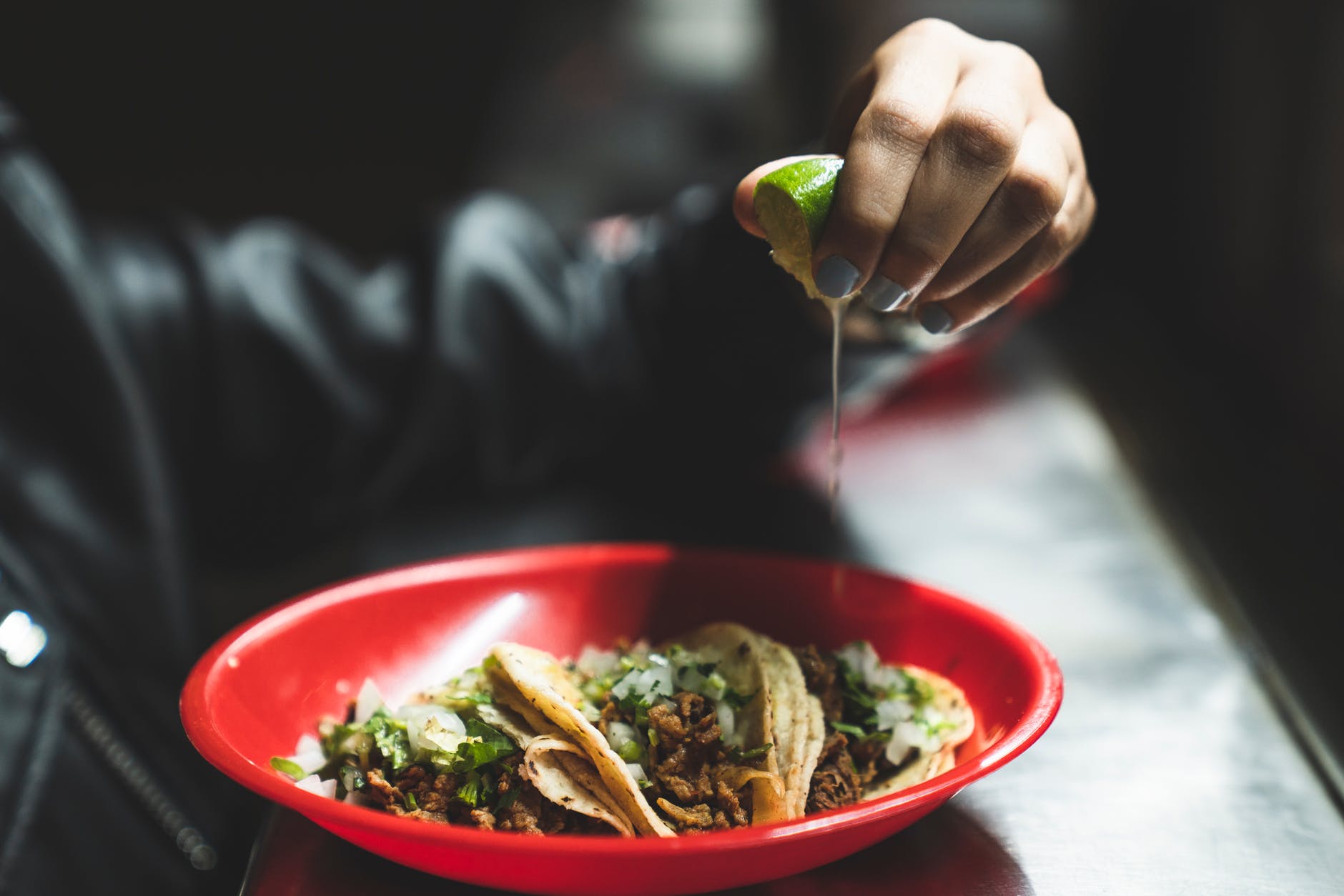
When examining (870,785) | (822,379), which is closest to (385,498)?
(822,379)

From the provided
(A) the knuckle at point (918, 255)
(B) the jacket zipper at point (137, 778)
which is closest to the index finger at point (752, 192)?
(A) the knuckle at point (918, 255)

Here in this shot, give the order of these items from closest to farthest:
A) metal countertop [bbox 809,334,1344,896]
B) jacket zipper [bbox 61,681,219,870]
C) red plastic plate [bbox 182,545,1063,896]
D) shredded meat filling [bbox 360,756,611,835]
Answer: red plastic plate [bbox 182,545,1063,896] < shredded meat filling [bbox 360,756,611,835] < metal countertop [bbox 809,334,1344,896] < jacket zipper [bbox 61,681,219,870]

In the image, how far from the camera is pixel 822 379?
2143 millimetres

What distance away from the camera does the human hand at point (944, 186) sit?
96 centimetres

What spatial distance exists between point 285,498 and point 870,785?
5.25 feet

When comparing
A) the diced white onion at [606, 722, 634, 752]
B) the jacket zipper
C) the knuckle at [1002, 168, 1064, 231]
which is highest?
the knuckle at [1002, 168, 1064, 231]

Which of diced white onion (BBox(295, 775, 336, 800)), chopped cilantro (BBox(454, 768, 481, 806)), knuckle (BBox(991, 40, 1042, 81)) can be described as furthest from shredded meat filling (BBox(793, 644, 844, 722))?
knuckle (BBox(991, 40, 1042, 81))

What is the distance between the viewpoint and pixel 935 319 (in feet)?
3.63

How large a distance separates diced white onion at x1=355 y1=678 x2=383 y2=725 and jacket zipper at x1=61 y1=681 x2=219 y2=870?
2.35 ft

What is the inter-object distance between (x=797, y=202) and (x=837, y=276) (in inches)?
3.1

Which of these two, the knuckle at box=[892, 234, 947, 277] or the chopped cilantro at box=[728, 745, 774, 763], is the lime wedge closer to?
the knuckle at box=[892, 234, 947, 277]

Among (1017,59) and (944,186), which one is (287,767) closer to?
(944,186)

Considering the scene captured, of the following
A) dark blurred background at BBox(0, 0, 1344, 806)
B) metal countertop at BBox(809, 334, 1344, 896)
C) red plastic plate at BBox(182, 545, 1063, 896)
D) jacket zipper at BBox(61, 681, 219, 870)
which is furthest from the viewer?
dark blurred background at BBox(0, 0, 1344, 806)

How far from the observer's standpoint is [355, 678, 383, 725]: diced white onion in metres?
1.03
